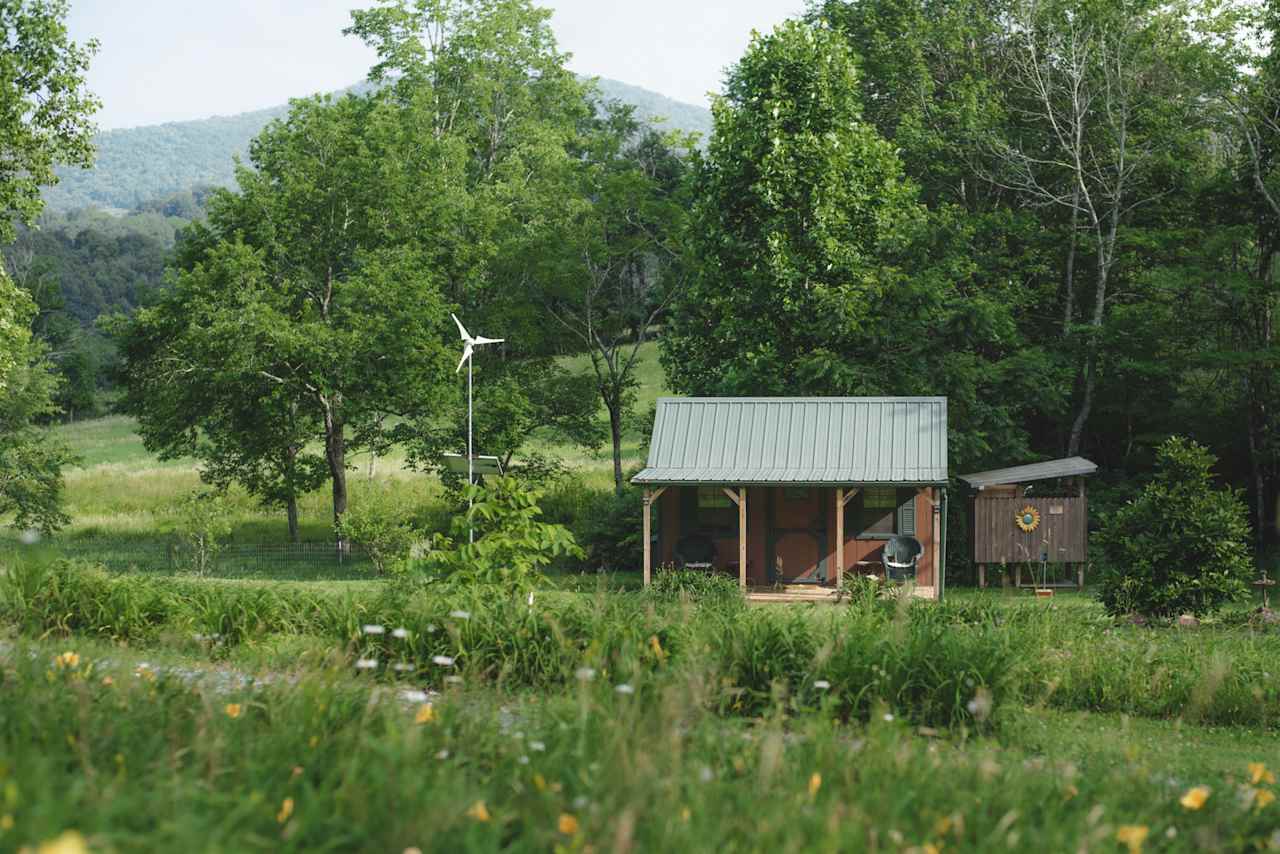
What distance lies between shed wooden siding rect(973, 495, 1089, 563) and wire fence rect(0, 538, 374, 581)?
13429mm

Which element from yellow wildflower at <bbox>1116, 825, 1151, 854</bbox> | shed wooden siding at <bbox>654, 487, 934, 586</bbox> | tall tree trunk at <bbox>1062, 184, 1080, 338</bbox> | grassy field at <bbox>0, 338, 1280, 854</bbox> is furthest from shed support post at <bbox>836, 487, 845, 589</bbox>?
yellow wildflower at <bbox>1116, 825, 1151, 854</bbox>

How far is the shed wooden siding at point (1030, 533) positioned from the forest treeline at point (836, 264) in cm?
192

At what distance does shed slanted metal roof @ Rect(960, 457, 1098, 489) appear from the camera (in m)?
25.2

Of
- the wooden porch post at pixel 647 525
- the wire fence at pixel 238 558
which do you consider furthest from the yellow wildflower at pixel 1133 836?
the wire fence at pixel 238 558

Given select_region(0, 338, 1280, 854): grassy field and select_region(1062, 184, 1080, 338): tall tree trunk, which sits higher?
select_region(1062, 184, 1080, 338): tall tree trunk

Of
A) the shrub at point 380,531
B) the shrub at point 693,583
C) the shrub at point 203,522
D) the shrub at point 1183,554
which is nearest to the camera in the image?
the shrub at point 1183,554

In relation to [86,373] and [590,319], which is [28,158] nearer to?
[590,319]

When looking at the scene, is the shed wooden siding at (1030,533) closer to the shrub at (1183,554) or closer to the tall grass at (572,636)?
the shrub at (1183,554)

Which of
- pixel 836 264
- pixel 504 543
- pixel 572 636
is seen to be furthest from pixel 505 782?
pixel 836 264

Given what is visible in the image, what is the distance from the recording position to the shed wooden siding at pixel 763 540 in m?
25.0

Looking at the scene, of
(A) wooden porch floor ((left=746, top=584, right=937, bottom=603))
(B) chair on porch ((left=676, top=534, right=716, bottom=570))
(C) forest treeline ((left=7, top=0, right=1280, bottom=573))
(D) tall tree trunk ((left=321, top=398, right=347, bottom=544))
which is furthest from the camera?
(D) tall tree trunk ((left=321, top=398, right=347, bottom=544))

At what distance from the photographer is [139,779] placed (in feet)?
17.1

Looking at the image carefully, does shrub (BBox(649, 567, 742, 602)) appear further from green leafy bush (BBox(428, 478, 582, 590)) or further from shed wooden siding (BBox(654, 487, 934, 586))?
green leafy bush (BBox(428, 478, 582, 590))

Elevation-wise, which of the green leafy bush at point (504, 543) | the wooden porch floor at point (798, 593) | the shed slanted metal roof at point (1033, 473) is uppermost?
the green leafy bush at point (504, 543)
